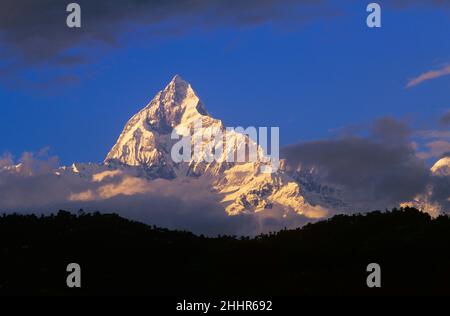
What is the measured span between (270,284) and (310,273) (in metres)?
2.07

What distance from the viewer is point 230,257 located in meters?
45.5

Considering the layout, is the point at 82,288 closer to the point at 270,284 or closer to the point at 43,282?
the point at 43,282

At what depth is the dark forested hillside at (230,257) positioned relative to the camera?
135 ft

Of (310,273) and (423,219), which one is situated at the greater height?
(423,219)

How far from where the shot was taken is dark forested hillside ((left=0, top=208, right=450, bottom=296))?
135 ft

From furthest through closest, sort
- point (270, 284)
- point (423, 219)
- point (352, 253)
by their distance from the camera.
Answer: point (423, 219) < point (352, 253) < point (270, 284)

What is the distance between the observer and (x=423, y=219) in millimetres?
48531
